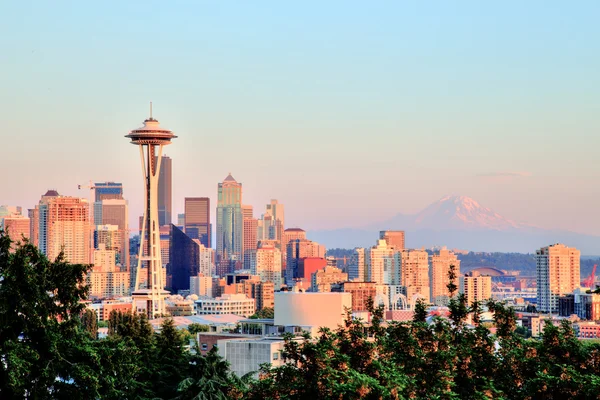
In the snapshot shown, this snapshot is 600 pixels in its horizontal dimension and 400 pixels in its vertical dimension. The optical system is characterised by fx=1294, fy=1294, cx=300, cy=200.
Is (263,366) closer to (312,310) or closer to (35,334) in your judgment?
(35,334)

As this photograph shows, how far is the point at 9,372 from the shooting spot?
24.2m

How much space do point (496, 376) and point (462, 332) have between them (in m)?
3.71

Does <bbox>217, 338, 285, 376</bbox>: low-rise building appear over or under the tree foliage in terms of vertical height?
under

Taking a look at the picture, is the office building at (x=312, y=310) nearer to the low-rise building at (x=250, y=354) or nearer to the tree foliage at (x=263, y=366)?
the low-rise building at (x=250, y=354)

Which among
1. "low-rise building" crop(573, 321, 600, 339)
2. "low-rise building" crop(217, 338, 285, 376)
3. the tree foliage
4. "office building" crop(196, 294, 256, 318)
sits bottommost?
"low-rise building" crop(573, 321, 600, 339)

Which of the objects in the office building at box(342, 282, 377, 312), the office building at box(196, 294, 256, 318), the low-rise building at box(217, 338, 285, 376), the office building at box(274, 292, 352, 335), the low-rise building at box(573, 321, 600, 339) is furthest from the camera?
the office building at box(196, 294, 256, 318)

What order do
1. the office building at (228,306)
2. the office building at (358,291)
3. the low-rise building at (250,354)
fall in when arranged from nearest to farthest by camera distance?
1. the low-rise building at (250,354)
2. the office building at (358,291)
3. the office building at (228,306)

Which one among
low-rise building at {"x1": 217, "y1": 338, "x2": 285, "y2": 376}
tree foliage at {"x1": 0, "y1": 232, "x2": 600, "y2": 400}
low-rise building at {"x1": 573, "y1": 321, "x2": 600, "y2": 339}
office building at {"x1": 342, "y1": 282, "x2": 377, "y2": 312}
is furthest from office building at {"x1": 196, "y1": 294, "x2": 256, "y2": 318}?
tree foliage at {"x1": 0, "y1": 232, "x2": 600, "y2": 400}

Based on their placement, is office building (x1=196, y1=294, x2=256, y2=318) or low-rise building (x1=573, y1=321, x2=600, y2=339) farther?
office building (x1=196, y1=294, x2=256, y2=318)

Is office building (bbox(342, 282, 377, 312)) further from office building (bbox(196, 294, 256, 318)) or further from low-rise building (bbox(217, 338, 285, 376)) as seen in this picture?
low-rise building (bbox(217, 338, 285, 376))

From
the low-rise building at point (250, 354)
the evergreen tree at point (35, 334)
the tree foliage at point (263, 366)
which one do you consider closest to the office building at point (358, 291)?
the low-rise building at point (250, 354)

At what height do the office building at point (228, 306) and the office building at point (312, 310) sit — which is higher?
the office building at point (312, 310)

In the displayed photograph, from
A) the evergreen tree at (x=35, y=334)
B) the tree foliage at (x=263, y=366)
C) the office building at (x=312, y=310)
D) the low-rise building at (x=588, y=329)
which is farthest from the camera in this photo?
the low-rise building at (x=588, y=329)

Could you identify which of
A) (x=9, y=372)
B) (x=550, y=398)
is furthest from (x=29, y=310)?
(x=550, y=398)
